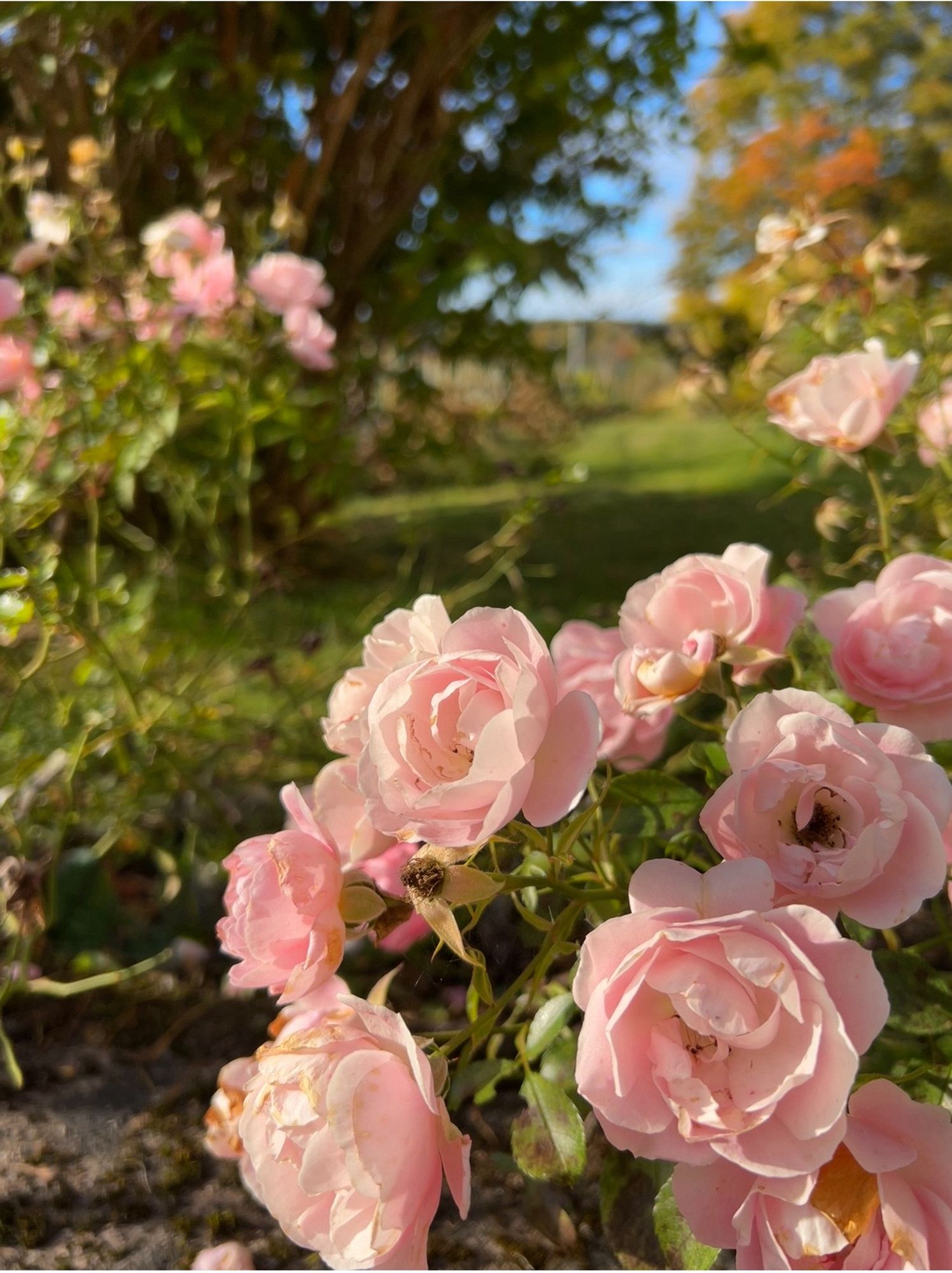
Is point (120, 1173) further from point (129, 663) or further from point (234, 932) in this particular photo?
point (129, 663)

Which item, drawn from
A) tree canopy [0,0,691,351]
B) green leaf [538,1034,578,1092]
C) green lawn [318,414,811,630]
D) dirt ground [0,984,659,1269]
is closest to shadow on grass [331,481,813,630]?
green lawn [318,414,811,630]

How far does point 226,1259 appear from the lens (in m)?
0.65

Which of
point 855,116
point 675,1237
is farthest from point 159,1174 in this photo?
point 855,116

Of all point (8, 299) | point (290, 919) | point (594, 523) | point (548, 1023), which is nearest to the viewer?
point (290, 919)

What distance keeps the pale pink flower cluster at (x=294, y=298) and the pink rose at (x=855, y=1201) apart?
121 centimetres

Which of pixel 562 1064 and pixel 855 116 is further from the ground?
pixel 855 116

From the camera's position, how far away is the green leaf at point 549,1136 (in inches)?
21.5

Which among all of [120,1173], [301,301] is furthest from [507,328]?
[120,1173]

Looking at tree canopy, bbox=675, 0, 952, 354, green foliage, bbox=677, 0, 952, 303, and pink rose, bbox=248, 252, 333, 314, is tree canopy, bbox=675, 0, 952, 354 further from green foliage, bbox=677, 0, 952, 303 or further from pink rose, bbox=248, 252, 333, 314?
pink rose, bbox=248, 252, 333, 314

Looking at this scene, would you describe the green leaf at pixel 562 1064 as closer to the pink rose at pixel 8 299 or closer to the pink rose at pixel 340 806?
the pink rose at pixel 340 806

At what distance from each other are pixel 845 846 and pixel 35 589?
0.77m

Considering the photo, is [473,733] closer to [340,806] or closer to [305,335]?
[340,806]

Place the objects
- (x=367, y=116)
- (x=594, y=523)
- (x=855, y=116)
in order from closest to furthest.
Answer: (x=367, y=116)
(x=594, y=523)
(x=855, y=116)

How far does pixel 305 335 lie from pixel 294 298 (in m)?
0.06
